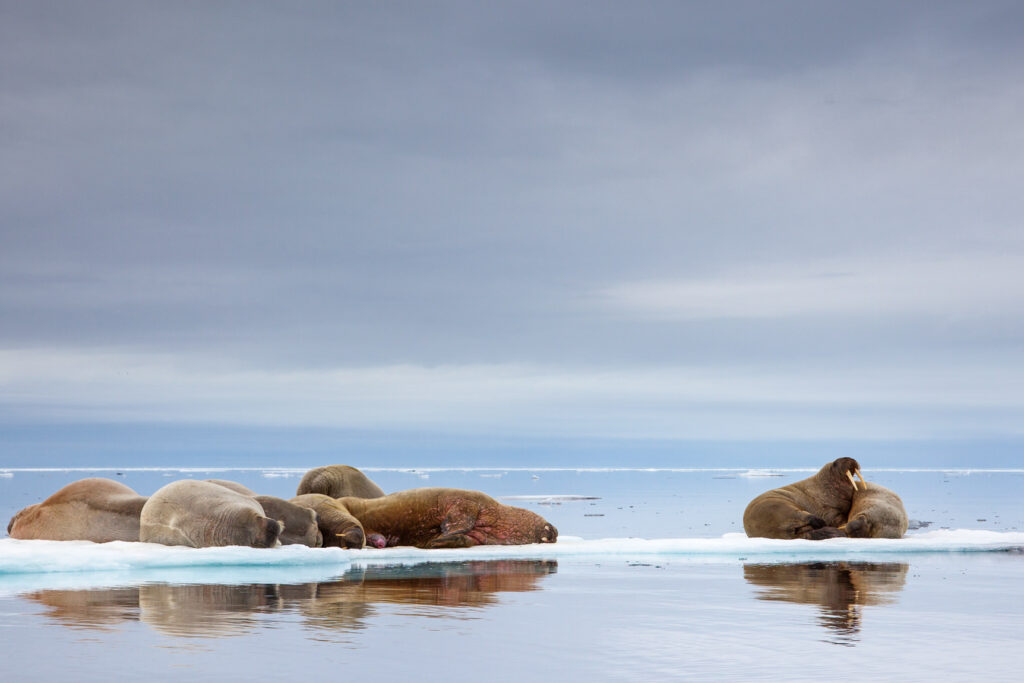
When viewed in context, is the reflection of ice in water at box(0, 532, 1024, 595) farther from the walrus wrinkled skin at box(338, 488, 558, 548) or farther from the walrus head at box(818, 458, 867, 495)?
the walrus head at box(818, 458, 867, 495)

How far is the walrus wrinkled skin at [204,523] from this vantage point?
14336 millimetres

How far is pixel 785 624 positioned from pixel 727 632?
0.59 meters

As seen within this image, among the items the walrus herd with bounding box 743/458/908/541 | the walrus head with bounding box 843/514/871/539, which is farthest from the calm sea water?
the walrus herd with bounding box 743/458/908/541

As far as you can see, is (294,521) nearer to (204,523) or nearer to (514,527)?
(204,523)

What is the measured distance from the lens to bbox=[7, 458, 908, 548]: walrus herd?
14.5m

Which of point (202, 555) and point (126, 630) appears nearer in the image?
point (126, 630)

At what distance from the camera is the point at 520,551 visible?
49.9 ft

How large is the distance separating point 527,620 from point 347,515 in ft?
24.1

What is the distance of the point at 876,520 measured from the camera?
59.2 ft

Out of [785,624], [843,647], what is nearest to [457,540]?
[785,624]

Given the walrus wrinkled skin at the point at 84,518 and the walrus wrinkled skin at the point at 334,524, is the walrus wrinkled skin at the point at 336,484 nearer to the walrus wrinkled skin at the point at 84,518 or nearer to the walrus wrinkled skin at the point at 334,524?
the walrus wrinkled skin at the point at 334,524

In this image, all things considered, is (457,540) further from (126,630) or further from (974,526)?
(974,526)

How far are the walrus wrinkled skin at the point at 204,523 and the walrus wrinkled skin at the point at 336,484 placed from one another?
14.0 ft

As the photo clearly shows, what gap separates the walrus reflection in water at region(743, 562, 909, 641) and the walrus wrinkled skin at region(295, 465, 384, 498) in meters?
7.45
